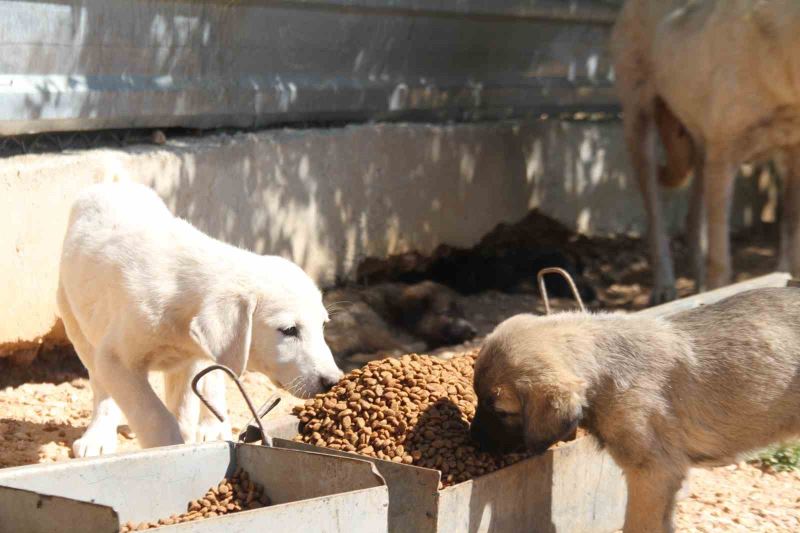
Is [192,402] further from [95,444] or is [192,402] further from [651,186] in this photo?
[651,186]

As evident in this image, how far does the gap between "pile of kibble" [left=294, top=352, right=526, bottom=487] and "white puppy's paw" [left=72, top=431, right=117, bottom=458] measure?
121cm

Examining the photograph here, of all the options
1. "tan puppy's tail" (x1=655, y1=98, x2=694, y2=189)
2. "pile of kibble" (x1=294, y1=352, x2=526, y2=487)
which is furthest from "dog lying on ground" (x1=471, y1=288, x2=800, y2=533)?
"tan puppy's tail" (x1=655, y1=98, x2=694, y2=189)

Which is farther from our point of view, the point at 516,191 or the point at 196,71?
the point at 516,191

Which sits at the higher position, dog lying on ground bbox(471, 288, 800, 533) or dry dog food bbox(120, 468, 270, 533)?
dog lying on ground bbox(471, 288, 800, 533)

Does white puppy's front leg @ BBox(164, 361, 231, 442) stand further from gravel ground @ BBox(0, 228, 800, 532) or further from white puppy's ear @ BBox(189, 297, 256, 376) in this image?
white puppy's ear @ BBox(189, 297, 256, 376)

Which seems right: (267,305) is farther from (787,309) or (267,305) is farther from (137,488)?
(787,309)

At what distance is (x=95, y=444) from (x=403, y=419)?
168cm

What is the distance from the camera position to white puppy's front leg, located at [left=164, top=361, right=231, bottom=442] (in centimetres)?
498

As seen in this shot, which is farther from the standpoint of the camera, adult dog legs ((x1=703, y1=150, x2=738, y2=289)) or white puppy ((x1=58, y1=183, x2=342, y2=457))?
adult dog legs ((x1=703, y1=150, x2=738, y2=289))

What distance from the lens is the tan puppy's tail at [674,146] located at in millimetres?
9328

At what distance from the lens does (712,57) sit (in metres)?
8.31

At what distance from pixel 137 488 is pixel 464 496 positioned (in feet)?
3.54

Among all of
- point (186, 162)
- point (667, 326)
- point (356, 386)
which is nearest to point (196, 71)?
point (186, 162)

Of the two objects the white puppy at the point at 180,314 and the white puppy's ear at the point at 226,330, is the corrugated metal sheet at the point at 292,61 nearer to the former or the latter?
the white puppy at the point at 180,314
